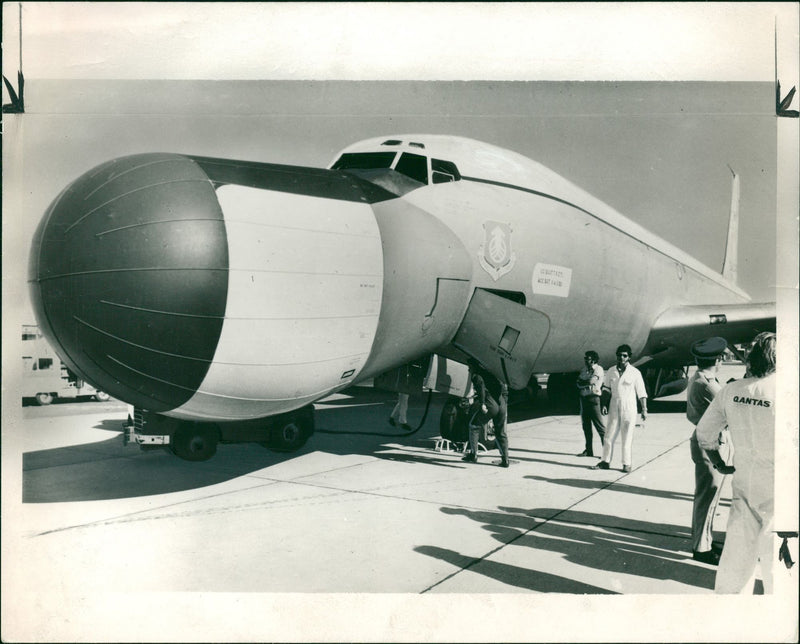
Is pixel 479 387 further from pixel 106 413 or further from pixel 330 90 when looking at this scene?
pixel 106 413

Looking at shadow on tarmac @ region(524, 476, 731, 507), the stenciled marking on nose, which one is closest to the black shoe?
shadow on tarmac @ region(524, 476, 731, 507)

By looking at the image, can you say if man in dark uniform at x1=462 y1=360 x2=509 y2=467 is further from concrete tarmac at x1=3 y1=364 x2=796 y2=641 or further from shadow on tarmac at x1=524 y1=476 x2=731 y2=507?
shadow on tarmac at x1=524 y1=476 x2=731 y2=507

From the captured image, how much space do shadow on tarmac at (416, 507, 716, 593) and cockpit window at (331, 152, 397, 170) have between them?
174 inches

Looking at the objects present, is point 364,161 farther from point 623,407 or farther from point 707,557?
point 707,557

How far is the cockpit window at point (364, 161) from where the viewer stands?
8156mm

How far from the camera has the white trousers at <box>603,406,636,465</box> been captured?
8.66 meters

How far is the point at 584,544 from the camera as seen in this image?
18.3ft

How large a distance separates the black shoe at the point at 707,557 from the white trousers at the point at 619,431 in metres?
3.29

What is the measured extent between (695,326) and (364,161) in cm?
888

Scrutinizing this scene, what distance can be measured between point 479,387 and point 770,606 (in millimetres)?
4789

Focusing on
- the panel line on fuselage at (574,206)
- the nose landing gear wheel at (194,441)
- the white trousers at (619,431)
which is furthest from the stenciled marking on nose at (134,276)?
the white trousers at (619,431)

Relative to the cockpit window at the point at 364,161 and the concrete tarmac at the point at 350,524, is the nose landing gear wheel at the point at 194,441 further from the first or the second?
the cockpit window at the point at 364,161

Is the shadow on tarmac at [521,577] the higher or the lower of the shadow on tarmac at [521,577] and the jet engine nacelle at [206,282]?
the lower

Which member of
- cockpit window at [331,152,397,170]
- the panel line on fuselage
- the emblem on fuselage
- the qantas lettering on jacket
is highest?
cockpit window at [331,152,397,170]
